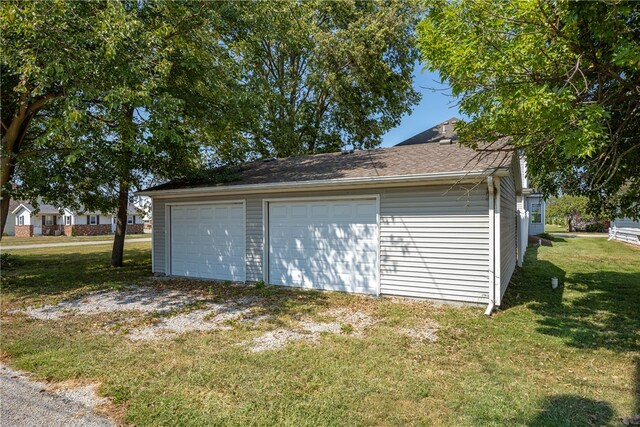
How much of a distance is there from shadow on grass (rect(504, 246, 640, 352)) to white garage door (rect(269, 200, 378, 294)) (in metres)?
2.78

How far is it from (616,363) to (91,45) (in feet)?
30.6

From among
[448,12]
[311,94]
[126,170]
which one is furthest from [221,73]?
[311,94]

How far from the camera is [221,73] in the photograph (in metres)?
8.72

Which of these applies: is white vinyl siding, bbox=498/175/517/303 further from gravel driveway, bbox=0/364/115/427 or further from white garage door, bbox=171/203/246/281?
gravel driveway, bbox=0/364/115/427

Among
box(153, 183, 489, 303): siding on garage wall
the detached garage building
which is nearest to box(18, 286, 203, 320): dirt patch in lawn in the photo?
the detached garage building

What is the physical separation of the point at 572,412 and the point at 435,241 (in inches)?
151

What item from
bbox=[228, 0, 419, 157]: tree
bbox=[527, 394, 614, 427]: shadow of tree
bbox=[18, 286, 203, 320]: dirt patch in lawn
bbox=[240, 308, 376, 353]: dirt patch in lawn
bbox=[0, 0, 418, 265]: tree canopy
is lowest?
bbox=[527, 394, 614, 427]: shadow of tree

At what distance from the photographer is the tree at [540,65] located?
336 centimetres

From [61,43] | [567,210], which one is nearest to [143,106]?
[61,43]

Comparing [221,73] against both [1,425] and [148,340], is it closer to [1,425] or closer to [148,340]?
[148,340]

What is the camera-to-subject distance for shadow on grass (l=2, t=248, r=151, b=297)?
28.0 ft

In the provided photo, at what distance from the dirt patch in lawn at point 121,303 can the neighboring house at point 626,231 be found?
21.1m

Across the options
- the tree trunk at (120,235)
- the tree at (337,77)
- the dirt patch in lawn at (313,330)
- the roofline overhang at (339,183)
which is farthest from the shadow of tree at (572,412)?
the tree trunk at (120,235)

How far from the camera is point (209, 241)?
929cm
